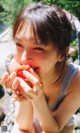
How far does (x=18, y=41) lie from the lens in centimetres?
164

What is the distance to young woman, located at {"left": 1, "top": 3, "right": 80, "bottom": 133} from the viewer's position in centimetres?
154

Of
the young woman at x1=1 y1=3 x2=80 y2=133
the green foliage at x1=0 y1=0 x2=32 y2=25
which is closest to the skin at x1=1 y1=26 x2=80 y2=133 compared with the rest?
the young woman at x1=1 y1=3 x2=80 y2=133

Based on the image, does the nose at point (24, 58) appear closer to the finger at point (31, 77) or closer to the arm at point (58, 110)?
the finger at point (31, 77)

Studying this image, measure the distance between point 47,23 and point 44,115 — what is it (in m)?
0.50

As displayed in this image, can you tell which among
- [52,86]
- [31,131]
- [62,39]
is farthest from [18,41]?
[31,131]

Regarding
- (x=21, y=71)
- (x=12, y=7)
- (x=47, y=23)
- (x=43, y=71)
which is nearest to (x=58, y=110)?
(x=43, y=71)

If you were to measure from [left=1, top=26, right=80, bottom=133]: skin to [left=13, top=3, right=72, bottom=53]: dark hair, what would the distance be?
38 mm

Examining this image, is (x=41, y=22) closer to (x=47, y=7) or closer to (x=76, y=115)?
(x=47, y=7)

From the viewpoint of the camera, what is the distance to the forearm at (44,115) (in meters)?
1.62

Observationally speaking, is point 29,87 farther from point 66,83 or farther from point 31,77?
point 66,83

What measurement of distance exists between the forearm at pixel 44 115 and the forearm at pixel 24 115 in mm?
119

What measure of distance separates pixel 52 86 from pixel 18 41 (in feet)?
1.40

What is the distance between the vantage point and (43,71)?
1.66 m

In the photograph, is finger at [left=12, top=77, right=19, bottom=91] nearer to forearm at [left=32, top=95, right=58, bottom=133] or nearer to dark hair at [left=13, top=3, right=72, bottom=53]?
forearm at [left=32, top=95, right=58, bottom=133]
